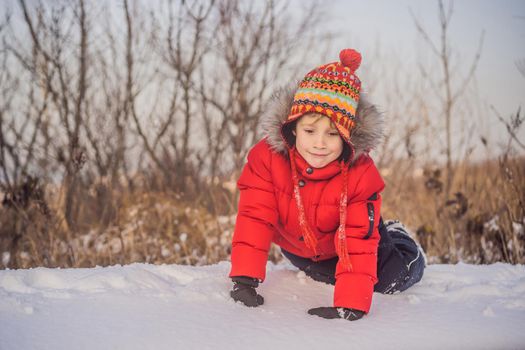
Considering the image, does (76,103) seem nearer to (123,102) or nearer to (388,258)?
(123,102)

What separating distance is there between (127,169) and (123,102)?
80 cm

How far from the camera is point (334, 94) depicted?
1883 millimetres

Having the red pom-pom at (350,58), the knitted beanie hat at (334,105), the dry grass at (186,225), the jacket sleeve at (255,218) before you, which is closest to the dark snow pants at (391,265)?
the knitted beanie hat at (334,105)

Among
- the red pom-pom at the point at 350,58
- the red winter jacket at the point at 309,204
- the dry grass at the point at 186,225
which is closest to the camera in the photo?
the red winter jacket at the point at 309,204

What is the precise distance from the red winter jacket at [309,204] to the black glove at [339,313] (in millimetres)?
45

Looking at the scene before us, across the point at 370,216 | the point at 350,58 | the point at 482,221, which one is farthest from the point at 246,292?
the point at 482,221

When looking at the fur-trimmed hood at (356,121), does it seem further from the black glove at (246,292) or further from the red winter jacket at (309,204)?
the black glove at (246,292)

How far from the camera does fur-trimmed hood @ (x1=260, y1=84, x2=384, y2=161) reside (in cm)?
192

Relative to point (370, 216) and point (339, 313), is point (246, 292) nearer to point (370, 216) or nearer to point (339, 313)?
point (339, 313)

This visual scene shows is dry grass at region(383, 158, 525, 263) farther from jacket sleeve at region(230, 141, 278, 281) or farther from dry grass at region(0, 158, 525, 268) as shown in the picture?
jacket sleeve at region(230, 141, 278, 281)

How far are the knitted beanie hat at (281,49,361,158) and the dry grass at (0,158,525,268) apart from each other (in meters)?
1.58

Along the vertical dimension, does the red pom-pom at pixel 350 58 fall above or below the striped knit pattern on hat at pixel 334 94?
above

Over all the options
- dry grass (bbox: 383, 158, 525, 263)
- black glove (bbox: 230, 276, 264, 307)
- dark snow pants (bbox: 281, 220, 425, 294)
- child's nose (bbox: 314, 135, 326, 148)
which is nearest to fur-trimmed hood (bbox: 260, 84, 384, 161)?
child's nose (bbox: 314, 135, 326, 148)

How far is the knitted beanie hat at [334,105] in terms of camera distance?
72.9 inches
